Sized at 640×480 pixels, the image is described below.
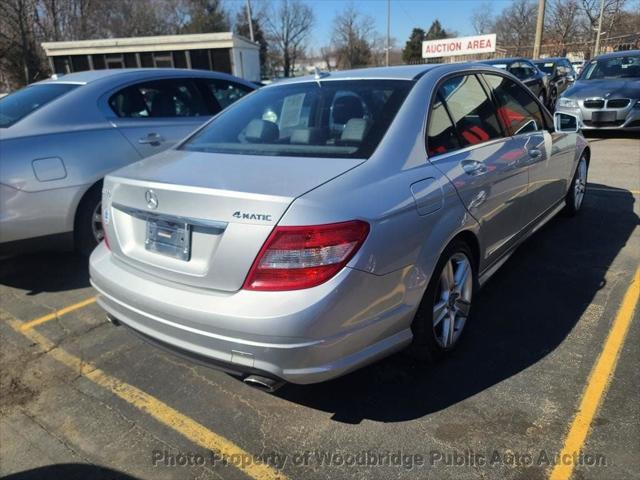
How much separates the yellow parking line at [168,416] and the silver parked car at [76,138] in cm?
99

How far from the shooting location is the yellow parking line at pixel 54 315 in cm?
367

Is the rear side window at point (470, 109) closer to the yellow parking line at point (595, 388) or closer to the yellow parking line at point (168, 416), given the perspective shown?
the yellow parking line at point (595, 388)

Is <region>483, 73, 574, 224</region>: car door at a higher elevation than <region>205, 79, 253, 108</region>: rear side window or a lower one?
lower

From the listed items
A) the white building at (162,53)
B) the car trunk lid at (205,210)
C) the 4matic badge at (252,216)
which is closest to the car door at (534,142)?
the car trunk lid at (205,210)

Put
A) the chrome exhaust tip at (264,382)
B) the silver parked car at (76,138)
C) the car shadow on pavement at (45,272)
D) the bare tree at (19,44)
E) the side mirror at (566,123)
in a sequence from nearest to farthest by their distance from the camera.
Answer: the chrome exhaust tip at (264,382), the silver parked car at (76,138), the car shadow on pavement at (45,272), the side mirror at (566,123), the bare tree at (19,44)

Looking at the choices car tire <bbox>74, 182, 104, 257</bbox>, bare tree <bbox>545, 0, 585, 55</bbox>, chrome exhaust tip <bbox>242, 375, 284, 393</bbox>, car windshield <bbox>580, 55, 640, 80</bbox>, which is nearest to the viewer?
chrome exhaust tip <bbox>242, 375, 284, 393</bbox>

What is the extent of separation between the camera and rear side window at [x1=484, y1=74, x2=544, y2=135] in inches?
141

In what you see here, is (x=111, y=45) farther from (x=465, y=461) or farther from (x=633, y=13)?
(x=465, y=461)

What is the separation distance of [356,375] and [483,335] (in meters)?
0.91

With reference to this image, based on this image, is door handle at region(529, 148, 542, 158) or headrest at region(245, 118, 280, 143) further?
door handle at region(529, 148, 542, 158)

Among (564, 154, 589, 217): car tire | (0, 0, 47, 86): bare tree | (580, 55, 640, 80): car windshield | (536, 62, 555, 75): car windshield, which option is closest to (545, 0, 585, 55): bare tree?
(536, 62, 555, 75): car windshield

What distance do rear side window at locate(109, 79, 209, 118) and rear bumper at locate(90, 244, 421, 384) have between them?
2.86 metres

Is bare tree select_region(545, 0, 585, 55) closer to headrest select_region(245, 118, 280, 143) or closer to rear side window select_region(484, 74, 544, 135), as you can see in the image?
rear side window select_region(484, 74, 544, 135)

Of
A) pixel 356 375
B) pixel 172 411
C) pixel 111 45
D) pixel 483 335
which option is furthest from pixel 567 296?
pixel 111 45
